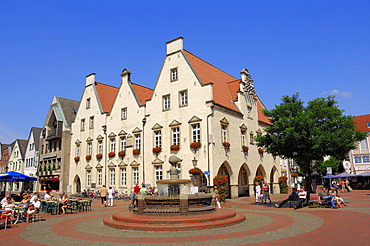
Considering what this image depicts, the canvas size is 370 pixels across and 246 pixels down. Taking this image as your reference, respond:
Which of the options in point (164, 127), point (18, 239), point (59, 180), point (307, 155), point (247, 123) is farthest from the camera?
point (59, 180)

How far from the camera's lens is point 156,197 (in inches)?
553

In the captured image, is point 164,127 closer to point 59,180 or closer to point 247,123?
point 247,123

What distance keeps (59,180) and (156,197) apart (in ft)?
108

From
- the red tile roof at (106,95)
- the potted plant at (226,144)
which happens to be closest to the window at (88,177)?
the red tile roof at (106,95)

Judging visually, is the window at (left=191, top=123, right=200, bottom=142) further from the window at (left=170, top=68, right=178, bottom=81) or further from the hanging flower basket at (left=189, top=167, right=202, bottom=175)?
the window at (left=170, top=68, right=178, bottom=81)

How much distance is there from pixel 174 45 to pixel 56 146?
84.0 feet

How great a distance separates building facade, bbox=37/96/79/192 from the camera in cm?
4234

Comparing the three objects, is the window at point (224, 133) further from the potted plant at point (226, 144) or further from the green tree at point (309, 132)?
the green tree at point (309, 132)

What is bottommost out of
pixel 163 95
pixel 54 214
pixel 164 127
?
pixel 54 214

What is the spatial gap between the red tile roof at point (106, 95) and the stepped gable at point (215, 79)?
45.5ft

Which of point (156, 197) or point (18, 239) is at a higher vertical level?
point (156, 197)

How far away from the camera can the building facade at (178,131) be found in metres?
27.5

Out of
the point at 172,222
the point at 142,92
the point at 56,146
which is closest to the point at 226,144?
the point at 142,92

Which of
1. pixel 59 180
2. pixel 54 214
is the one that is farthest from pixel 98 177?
pixel 54 214
